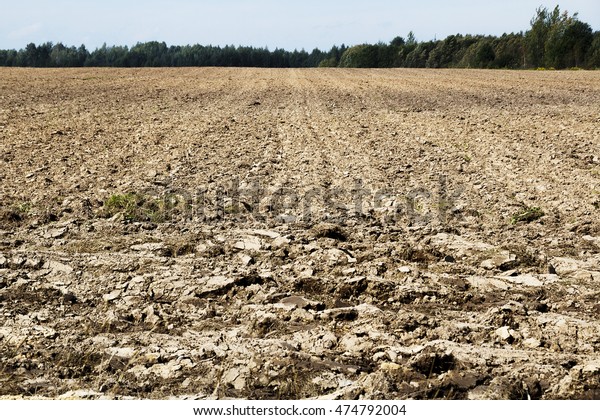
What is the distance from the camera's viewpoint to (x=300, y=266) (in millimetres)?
6203

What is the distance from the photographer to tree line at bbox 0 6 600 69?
234 ft

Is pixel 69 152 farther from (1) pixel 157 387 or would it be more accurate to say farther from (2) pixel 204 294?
(1) pixel 157 387

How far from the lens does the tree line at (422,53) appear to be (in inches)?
2808

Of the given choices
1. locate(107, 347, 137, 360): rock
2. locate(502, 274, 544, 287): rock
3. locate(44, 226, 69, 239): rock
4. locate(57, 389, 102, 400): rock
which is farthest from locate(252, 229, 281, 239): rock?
locate(57, 389, 102, 400): rock

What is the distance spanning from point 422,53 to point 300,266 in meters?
97.0

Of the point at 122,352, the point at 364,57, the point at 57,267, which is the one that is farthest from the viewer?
the point at 364,57

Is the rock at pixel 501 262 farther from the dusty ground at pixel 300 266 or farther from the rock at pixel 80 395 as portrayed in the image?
the rock at pixel 80 395

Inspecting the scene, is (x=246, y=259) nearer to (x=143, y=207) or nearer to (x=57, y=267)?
(x=57, y=267)

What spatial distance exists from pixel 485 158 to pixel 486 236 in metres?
4.26

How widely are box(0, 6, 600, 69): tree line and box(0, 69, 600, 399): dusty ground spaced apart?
63180mm

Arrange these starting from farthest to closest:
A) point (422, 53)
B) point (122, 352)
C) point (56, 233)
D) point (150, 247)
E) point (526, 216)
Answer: point (422, 53), point (526, 216), point (56, 233), point (150, 247), point (122, 352)

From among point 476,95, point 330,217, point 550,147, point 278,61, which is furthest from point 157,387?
point 278,61

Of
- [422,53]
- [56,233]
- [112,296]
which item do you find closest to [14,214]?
[56,233]

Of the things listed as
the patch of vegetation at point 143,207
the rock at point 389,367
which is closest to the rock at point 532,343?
the rock at point 389,367
